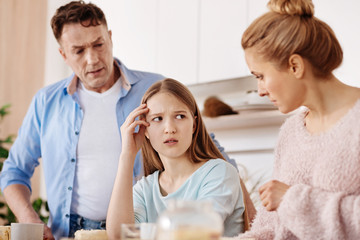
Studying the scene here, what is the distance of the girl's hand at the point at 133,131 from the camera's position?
1.68 meters

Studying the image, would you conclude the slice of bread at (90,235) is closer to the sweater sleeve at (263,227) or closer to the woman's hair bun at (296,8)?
the sweater sleeve at (263,227)

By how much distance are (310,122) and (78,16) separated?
Answer: 1320 mm

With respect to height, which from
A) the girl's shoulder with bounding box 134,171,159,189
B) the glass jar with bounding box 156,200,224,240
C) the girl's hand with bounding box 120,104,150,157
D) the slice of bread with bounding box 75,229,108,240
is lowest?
the slice of bread with bounding box 75,229,108,240

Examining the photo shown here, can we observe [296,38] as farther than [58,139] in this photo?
No

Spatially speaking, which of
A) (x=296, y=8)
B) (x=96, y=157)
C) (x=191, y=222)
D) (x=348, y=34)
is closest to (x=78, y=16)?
(x=96, y=157)

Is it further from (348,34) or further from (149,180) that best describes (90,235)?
(348,34)

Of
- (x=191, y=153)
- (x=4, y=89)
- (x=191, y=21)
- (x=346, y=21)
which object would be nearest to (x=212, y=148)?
(x=191, y=153)

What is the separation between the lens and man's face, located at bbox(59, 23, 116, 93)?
2264 mm

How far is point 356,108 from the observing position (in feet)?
3.91

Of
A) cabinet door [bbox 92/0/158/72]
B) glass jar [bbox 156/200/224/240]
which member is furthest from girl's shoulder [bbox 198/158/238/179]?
cabinet door [bbox 92/0/158/72]

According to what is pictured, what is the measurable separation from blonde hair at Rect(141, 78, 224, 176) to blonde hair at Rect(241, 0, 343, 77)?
494mm

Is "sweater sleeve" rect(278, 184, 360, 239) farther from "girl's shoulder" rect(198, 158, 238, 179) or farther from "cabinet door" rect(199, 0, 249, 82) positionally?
"cabinet door" rect(199, 0, 249, 82)

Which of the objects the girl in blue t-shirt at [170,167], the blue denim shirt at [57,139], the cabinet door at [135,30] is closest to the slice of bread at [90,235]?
the girl in blue t-shirt at [170,167]

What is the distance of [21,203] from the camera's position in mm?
2346
